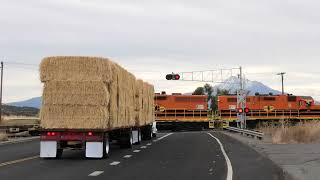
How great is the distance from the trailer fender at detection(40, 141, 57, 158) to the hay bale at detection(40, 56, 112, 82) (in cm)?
218

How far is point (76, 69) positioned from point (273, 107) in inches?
1786

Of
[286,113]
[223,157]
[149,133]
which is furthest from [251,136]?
[286,113]

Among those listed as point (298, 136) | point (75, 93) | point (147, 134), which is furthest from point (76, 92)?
point (147, 134)

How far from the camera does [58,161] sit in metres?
19.1

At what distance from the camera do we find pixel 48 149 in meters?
19.7

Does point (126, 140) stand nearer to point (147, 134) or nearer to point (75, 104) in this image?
point (75, 104)

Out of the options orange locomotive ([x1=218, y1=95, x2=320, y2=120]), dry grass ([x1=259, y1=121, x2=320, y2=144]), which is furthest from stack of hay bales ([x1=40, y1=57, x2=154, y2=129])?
orange locomotive ([x1=218, y1=95, x2=320, y2=120])

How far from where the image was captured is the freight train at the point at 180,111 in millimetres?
60781

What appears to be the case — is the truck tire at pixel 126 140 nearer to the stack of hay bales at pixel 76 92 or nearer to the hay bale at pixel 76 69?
the stack of hay bales at pixel 76 92

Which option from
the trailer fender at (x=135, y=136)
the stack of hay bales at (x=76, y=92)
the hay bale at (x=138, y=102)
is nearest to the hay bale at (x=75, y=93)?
the stack of hay bales at (x=76, y=92)

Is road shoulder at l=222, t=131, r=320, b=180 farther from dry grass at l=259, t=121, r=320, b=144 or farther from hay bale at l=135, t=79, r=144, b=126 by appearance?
hay bale at l=135, t=79, r=144, b=126

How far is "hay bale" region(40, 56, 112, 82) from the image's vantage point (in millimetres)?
19812

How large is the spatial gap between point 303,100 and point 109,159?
47.5 meters

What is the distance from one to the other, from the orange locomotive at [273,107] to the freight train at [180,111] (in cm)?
210
